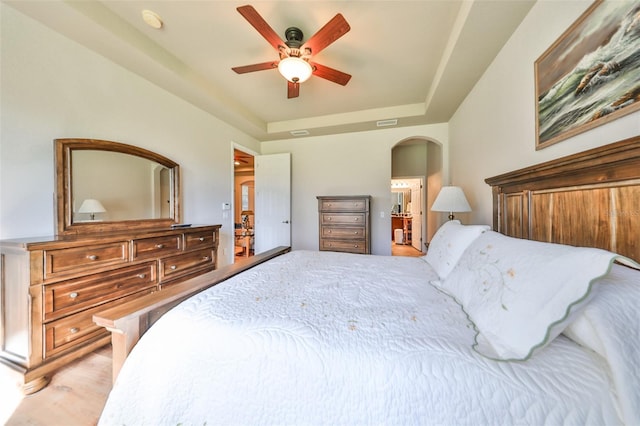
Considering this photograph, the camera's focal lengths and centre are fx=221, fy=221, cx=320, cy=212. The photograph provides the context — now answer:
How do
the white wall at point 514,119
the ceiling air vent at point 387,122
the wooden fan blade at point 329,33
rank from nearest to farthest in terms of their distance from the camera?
the white wall at point 514,119 < the wooden fan blade at point 329,33 < the ceiling air vent at point 387,122

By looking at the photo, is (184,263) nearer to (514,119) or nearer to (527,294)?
(527,294)

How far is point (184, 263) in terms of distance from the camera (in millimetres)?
2256

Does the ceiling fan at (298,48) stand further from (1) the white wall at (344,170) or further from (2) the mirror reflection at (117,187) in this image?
(1) the white wall at (344,170)

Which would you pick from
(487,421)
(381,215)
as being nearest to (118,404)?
(487,421)

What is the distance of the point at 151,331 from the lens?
82cm

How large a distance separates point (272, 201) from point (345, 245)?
1636mm

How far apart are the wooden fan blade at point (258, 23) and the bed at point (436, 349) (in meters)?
1.69

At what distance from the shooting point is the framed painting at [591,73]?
897 mm

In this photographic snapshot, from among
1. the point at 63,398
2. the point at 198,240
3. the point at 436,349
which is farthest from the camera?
the point at 198,240

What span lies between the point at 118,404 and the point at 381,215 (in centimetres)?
362

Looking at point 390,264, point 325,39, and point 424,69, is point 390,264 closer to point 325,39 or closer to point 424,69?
point 325,39

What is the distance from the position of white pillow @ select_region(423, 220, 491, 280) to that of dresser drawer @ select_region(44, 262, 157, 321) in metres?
2.31

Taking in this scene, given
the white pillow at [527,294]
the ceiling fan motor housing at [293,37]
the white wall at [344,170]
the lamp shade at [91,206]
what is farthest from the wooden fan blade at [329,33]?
the white wall at [344,170]

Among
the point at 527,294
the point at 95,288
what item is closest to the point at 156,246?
the point at 95,288
